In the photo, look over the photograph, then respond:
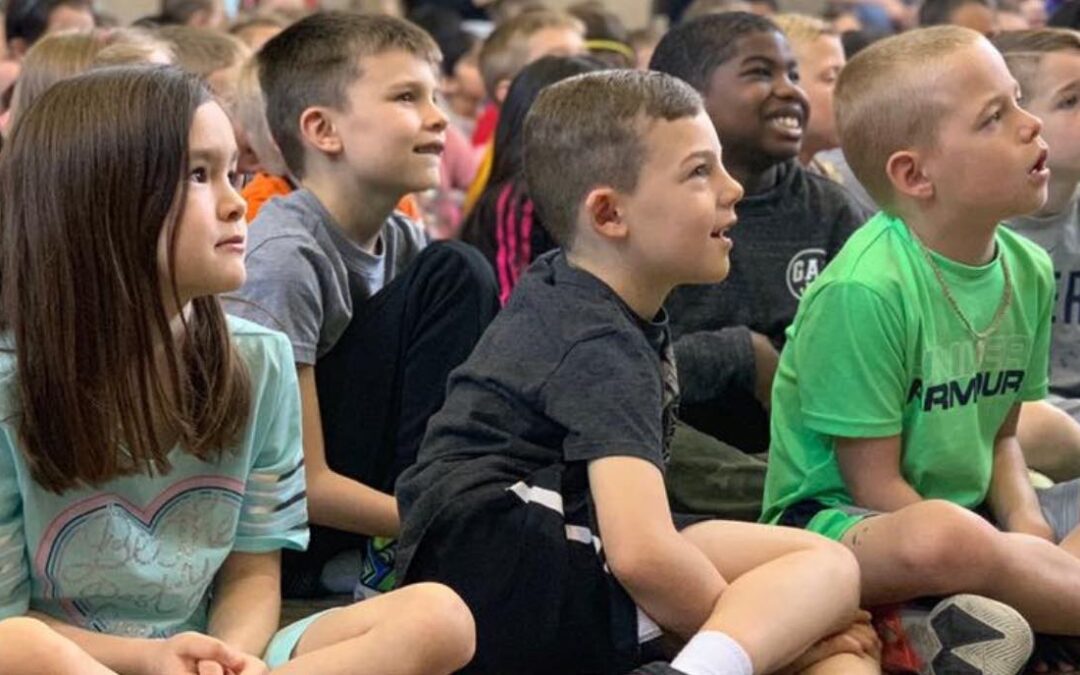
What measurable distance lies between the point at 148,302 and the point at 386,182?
2.49 feet

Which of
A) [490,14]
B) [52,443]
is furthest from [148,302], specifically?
[490,14]

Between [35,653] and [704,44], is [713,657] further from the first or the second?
[704,44]

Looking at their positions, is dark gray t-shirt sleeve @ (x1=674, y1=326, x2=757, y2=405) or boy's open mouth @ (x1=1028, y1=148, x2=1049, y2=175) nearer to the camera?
boy's open mouth @ (x1=1028, y1=148, x2=1049, y2=175)

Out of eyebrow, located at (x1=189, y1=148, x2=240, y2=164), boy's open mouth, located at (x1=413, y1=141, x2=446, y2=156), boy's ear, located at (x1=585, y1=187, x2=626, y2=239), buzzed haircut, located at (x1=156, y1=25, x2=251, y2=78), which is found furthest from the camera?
buzzed haircut, located at (x1=156, y1=25, x2=251, y2=78)

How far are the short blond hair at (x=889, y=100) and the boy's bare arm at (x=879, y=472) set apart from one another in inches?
14.6

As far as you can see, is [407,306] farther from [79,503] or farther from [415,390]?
[79,503]

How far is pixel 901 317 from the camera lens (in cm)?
244

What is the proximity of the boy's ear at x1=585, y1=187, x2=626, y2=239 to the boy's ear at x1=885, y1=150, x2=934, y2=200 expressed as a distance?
50 centimetres

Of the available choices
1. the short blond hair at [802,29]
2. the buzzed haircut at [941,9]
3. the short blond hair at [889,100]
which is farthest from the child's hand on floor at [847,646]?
the buzzed haircut at [941,9]

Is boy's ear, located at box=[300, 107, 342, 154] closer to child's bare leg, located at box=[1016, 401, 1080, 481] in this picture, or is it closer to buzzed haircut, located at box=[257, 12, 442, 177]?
buzzed haircut, located at box=[257, 12, 442, 177]

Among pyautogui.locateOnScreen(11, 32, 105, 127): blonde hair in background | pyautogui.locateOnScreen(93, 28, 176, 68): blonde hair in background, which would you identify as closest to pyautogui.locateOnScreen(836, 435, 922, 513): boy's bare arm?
pyautogui.locateOnScreen(93, 28, 176, 68): blonde hair in background

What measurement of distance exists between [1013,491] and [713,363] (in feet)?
1.53

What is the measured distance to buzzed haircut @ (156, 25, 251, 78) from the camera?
3408 mm

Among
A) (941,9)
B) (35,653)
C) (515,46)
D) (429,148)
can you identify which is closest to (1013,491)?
(429,148)
